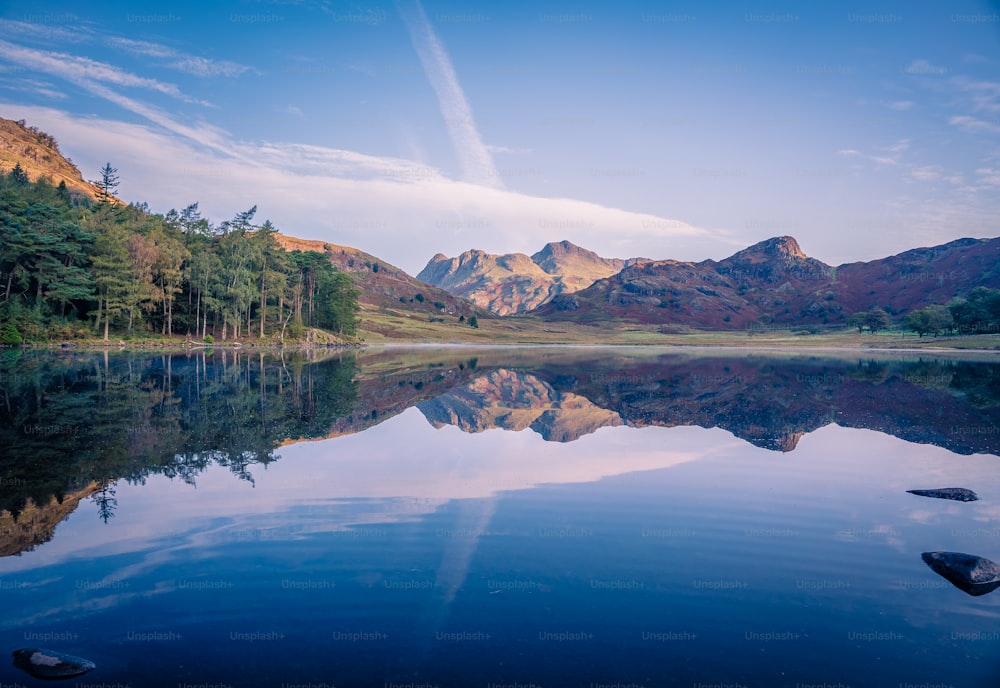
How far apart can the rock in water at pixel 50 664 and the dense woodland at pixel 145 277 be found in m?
79.3

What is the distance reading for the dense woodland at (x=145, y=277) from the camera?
7500cm

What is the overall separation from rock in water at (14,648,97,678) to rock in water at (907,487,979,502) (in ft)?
62.0

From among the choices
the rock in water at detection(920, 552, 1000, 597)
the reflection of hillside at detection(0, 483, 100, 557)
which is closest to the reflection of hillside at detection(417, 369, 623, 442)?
the rock in water at detection(920, 552, 1000, 597)

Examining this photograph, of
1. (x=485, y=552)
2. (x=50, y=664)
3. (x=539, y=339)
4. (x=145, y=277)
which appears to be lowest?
(x=539, y=339)

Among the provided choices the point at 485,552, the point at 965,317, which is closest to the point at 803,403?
the point at 485,552

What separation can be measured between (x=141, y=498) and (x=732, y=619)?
1300 centimetres

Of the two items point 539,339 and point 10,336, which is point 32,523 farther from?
point 539,339

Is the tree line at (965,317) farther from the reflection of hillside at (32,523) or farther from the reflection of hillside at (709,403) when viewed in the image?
the reflection of hillside at (32,523)

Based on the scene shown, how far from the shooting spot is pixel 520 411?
33531 mm

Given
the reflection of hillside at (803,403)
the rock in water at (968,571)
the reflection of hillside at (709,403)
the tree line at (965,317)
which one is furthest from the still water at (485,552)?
the tree line at (965,317)

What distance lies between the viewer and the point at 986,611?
32.0 feet

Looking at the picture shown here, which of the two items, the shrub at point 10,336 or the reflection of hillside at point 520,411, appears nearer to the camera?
the reflection of hillside at point 520,411

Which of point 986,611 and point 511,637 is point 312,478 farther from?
point 986,611

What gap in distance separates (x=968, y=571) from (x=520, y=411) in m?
23.7
